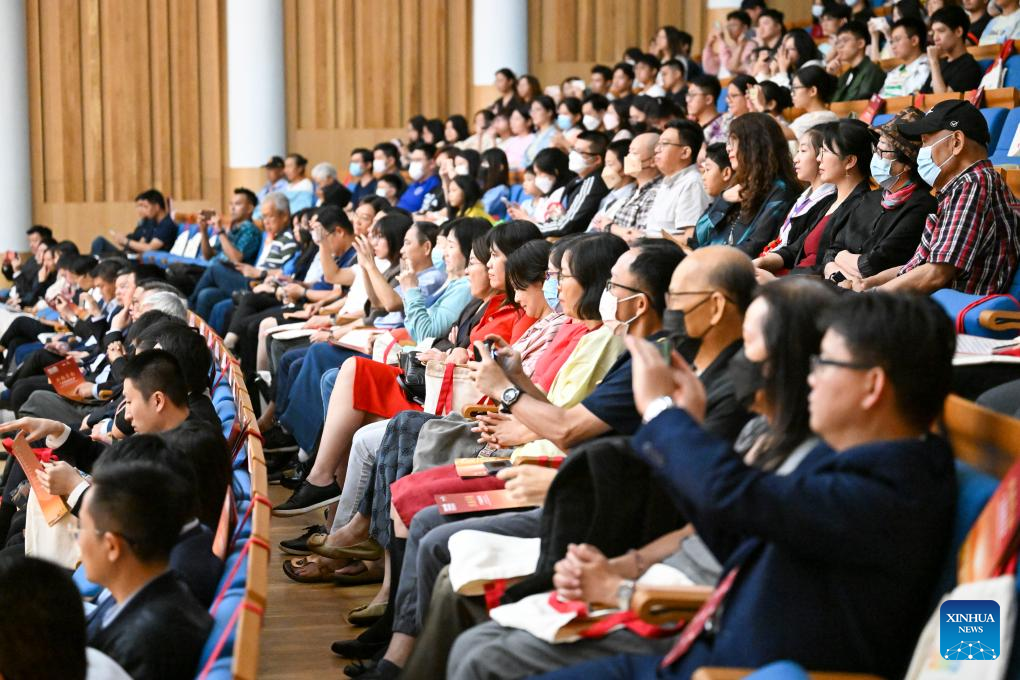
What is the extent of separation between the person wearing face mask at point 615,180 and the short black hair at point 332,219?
1.37 m

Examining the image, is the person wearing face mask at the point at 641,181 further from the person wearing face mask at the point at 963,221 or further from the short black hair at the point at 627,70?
the short black hair at the point at 627,70

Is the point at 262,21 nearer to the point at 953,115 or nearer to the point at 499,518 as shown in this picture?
the point at 953,115

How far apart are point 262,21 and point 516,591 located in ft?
33.3

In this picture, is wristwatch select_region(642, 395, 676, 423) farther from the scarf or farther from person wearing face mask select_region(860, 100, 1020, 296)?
the scarf

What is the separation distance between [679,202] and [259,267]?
3627 millimetres

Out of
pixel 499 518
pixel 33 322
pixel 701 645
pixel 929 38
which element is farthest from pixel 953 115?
pixel 33 322

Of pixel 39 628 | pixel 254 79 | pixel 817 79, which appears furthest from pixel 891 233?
pixel 254 79

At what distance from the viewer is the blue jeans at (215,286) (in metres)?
7.86

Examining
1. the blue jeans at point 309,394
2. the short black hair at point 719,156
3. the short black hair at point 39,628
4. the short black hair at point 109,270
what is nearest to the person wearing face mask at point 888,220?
the short black hair at point 719,156

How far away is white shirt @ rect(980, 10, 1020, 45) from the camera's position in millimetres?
6476

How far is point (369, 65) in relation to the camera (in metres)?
12.6

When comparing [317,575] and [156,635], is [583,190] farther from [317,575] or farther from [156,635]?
[156,635]

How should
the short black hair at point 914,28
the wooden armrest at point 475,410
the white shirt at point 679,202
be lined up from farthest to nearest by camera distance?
the short black hair at point 914,28, the white shirt at point 679,202, the wooden armrest at point 475,410

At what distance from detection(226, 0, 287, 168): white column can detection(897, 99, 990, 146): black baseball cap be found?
875 cm
